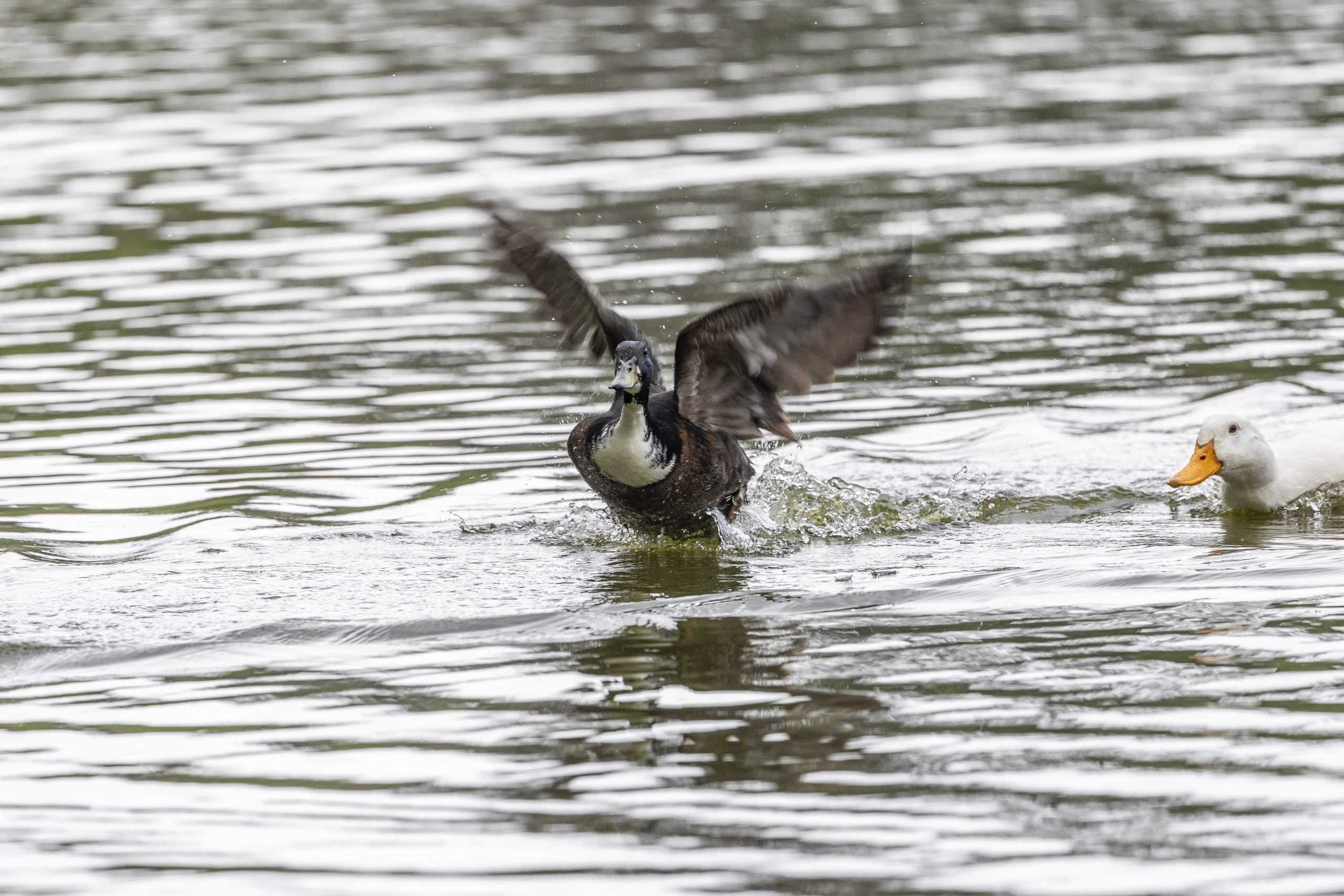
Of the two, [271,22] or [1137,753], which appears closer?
[1137,753]

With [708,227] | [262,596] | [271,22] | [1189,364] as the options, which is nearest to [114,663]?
[262,596]

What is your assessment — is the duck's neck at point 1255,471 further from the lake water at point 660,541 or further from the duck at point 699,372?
the duck at point 699,372

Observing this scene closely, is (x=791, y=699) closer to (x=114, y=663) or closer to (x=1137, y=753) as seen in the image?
(x=1137, y=753)

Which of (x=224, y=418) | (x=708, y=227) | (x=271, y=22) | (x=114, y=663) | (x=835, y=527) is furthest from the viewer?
(x=271, y=22)

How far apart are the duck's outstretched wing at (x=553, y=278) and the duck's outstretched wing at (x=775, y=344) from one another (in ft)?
1.61

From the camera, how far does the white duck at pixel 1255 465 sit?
9.22 metres

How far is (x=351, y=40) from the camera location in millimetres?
25562

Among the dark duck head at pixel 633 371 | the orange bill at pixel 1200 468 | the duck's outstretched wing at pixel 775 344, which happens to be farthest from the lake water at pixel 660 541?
the dark duck head at pixel 633 371

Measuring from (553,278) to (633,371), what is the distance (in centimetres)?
125

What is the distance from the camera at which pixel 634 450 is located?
27.9ft

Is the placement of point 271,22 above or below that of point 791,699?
above

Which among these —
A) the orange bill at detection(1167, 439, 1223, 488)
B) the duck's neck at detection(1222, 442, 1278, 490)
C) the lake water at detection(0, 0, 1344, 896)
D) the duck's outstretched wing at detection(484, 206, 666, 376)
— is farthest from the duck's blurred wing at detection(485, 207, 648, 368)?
the duck's neck at detection(1222, 442, 1278, 490)

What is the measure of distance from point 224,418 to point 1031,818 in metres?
7.17

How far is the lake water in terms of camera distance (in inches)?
211
